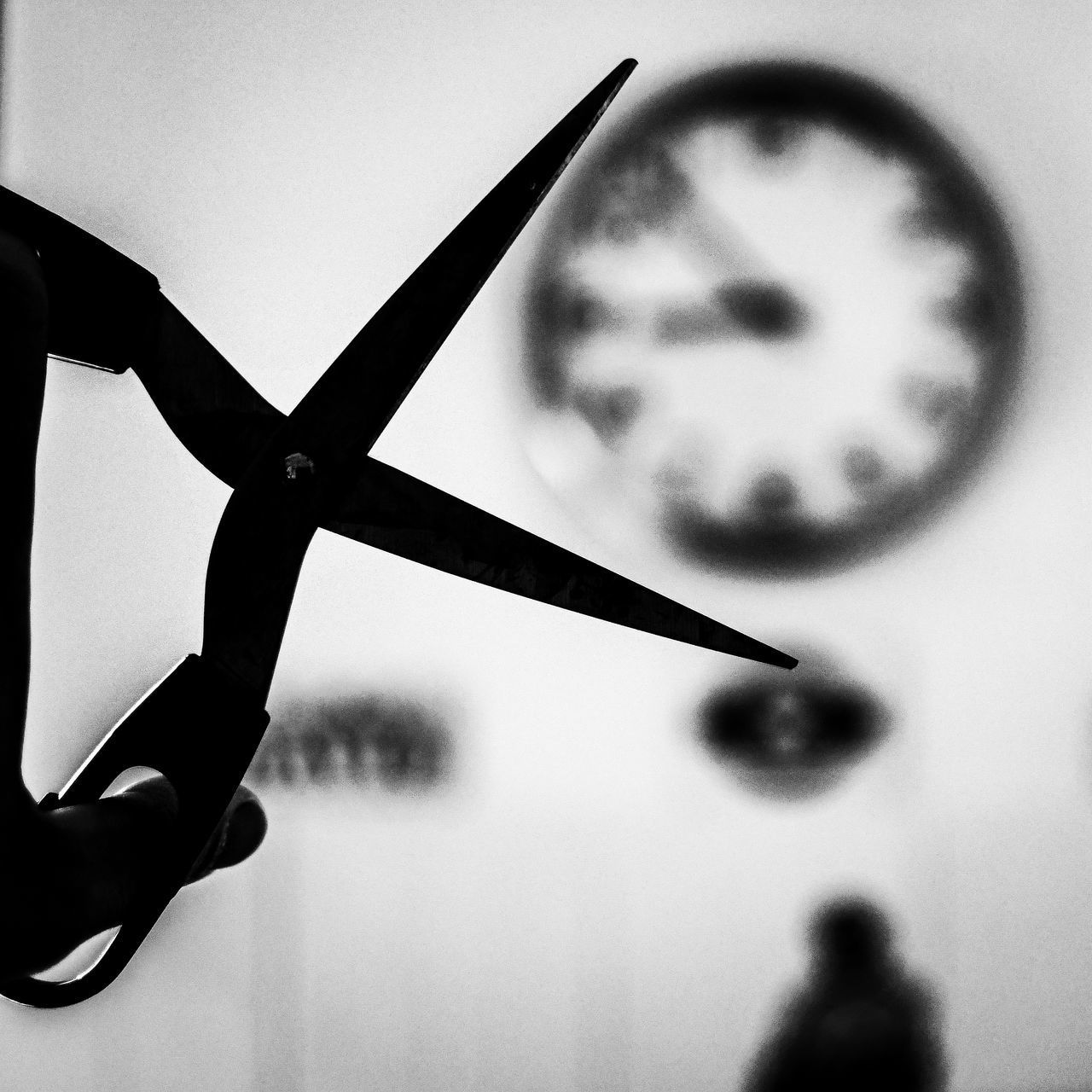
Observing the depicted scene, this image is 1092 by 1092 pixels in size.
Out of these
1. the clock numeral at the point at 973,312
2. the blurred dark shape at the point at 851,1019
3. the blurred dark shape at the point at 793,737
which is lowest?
the blurred dark shape at the point at 851,1019

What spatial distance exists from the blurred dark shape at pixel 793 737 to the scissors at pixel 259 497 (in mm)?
286

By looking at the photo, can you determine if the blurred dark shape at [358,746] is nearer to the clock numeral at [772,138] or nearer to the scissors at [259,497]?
the scissors at [259,497]

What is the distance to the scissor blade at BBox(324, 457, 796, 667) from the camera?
321mm

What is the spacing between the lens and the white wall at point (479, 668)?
0.60 meters

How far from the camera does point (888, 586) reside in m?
0.61

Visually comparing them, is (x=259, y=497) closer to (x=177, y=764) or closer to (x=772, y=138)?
(x=177, y=764)

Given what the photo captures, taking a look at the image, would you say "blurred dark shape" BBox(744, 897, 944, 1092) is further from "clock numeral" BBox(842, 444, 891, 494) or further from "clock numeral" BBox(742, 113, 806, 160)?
"clock numeral" BBox(742, 113, 806, 160)

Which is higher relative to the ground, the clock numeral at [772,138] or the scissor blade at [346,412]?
the clock numeral at [772,138]

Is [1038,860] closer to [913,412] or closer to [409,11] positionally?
[913,412]

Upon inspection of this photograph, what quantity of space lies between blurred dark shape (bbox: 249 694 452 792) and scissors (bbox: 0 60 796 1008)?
0.30 m

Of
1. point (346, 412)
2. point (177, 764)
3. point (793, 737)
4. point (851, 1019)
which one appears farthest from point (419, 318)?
point (851, 1019)

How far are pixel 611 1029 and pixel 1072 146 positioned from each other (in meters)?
0.69

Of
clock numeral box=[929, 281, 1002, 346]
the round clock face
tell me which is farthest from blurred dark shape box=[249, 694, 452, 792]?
clock numeral box=[929, 281, 1002, 346]

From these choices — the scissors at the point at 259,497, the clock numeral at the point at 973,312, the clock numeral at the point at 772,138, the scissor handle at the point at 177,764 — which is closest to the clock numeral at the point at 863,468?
the clock numeral at the point at 973,312
